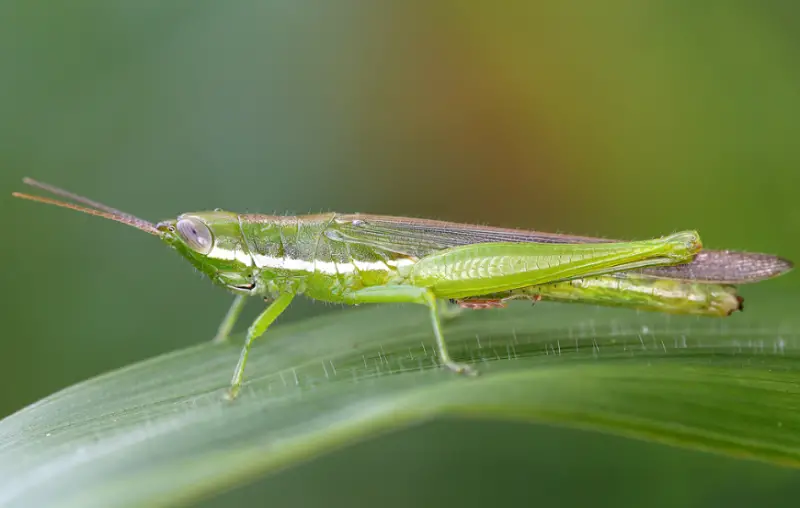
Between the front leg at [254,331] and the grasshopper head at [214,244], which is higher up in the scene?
the grasshopper head at [214,244]

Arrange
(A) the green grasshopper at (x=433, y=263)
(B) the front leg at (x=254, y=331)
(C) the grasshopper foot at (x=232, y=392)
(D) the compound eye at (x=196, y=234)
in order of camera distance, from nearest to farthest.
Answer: (C) the grasshopper foot at (x=232, y=392), (B) the front leg at (x=254, y=331), (A) the green grasshopper at (x=433, y=263), (D) the compound eye at (x=196, y=234)

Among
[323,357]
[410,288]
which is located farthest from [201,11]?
[323,357]

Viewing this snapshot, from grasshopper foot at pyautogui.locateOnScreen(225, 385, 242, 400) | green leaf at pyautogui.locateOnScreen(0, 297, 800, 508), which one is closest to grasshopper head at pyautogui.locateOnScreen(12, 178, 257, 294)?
green leaf at pyautogui.locateOnScreen(0, 297, 800, 508)

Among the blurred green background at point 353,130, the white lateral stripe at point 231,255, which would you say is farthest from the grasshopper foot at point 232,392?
the blurred green background at point 353,130

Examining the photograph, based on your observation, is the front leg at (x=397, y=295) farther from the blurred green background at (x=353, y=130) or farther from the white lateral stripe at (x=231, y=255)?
the blurred green background at (x=353, y=130)

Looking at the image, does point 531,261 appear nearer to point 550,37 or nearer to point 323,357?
point 323,357

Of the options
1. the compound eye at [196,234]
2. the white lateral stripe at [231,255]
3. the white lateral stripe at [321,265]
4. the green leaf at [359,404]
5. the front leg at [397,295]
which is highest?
the compound eye at [196,234]

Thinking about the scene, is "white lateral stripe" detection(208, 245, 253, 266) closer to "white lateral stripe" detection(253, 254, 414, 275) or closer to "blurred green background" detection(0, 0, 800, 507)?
"white lateral stripe" detection(253, 254, 414, 275)
